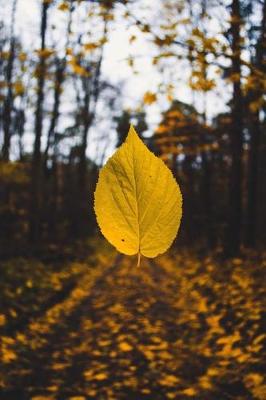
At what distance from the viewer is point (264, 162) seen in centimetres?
1653

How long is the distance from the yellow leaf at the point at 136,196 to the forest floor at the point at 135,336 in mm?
4327

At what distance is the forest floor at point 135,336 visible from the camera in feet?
14.8

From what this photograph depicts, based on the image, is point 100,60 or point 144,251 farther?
point 100,60

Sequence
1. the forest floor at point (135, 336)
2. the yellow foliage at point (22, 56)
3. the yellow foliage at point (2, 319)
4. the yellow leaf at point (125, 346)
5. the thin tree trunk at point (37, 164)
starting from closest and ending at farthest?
the yellow foliage at point (22, 56) < the forest floor at point (135, 336) < the yellow leaf at point (125, 346) < the yellow foliage at point (2, 319) < the thin tree trunk at point (37, 164)

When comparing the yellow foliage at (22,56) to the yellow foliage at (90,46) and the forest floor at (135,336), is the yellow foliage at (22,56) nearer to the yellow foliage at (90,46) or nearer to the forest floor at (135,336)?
the yellow foliage at (90,46)

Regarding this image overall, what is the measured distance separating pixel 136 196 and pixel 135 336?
627cm

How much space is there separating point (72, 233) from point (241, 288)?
11.7 meters

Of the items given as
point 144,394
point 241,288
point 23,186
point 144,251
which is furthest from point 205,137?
point 144,251

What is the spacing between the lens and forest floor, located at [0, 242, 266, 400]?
4.51 meters

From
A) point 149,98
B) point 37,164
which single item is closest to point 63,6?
point 149,98

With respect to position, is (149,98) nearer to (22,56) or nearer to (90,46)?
(90,46)

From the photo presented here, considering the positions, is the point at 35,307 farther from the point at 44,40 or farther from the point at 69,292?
the point at 44,40

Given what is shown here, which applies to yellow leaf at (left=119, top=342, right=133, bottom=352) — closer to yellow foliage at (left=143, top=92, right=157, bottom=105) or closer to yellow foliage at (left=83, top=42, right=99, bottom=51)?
yellow foliage at (left=143, top=92, right=157, bottom=105)

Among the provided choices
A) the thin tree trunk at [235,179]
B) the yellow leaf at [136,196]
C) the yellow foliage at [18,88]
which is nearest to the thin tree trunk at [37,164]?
the thin tree trunk at [235,179]
